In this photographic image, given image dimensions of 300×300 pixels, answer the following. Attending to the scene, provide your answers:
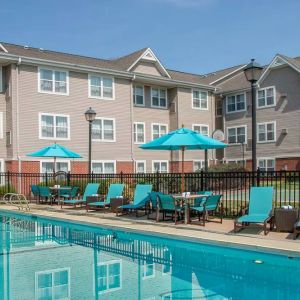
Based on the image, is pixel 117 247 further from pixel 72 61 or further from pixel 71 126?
pixel 72 61

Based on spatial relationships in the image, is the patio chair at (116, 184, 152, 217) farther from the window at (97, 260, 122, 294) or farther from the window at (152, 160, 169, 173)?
the window at (152, 160, 169, 173)

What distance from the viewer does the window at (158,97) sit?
3472 centimetres

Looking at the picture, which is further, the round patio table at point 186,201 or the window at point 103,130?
the window at point 103,130

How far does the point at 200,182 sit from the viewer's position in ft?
50.8

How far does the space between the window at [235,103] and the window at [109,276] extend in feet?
Answer: 98.9

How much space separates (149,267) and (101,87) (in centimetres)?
2280

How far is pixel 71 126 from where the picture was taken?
28844 mm

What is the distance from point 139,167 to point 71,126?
678 cm

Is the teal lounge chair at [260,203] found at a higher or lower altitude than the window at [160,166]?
lower

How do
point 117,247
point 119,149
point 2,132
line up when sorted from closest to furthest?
point 117,247 → point 2,132 → point 119,149

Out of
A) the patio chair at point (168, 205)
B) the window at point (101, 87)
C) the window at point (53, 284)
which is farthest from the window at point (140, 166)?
the window at point (53, 284)

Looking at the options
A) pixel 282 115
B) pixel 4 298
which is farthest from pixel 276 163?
pixel 4 298

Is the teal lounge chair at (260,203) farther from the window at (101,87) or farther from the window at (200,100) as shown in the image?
the window at (200,100)

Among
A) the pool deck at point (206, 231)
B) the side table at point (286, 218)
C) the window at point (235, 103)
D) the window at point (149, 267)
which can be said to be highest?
the window at point (235, 103)
